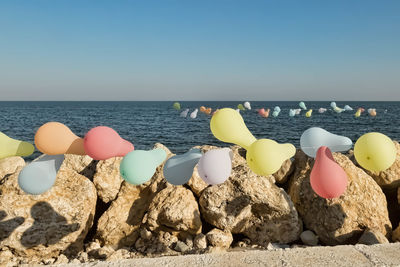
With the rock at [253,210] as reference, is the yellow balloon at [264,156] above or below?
above

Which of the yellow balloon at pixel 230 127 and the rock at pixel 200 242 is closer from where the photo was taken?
the yellow balloon at pixel 230 127

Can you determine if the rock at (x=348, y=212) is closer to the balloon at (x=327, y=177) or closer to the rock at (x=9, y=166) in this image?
the balloon at (x=327, y=177)

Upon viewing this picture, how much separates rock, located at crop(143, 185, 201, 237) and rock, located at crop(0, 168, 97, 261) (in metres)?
1.10

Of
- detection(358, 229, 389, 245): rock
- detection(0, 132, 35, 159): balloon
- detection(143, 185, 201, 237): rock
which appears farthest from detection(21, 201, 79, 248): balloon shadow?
detection(358, 229, 389, 245): rock

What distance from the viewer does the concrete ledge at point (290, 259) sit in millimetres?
2742

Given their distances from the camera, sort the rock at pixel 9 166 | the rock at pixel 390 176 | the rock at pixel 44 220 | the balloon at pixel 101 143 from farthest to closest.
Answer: the rock at pixel 9 166 → the rock at pixel 390 176 → the rock at pixel 44 220 → the balloon at pixel 101 143

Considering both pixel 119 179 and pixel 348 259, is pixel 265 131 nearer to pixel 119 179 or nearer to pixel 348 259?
pixel 119 179

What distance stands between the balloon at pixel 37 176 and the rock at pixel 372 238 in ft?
14.2

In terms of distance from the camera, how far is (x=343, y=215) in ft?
14.9

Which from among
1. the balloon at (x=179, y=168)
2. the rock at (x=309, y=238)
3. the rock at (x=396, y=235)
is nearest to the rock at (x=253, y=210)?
the rock at (x=309, y=238)

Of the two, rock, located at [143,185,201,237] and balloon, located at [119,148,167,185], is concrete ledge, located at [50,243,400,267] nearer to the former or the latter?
balloon, located at [119,148,167,185]

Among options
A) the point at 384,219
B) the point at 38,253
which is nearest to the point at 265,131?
the point at 384,219

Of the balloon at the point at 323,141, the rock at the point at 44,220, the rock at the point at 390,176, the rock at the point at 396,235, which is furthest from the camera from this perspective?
the rock at the point at 390,176

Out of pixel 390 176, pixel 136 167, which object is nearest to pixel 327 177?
pixel 136 167
